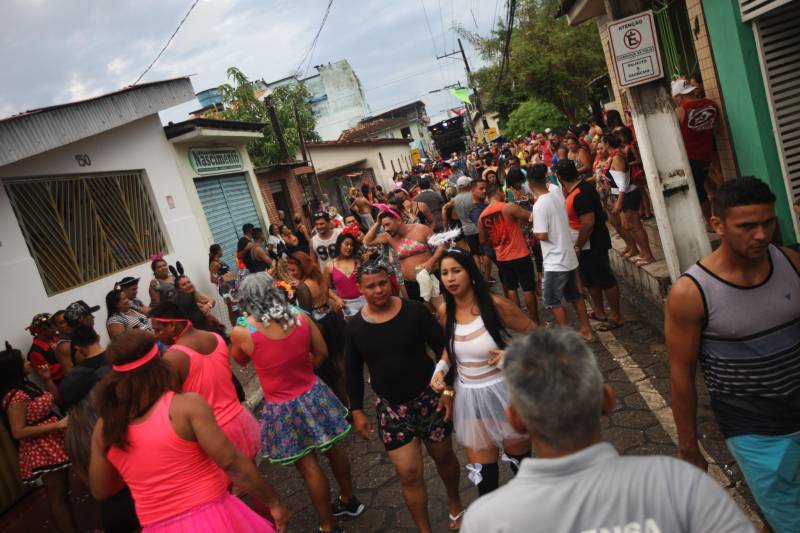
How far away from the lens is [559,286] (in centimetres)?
612

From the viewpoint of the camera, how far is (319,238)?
879 centimetres

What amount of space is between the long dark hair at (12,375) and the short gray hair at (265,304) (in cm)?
198

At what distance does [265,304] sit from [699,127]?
17.9 feet

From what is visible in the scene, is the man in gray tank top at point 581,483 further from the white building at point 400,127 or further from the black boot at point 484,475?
the white building at point 400,127

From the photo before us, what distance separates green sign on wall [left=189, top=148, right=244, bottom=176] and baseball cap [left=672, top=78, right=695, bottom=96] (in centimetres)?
921

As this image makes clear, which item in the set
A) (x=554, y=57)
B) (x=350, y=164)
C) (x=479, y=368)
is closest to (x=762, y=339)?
(x=479, y=368)

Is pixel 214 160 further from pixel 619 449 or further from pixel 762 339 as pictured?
pixel 762 339

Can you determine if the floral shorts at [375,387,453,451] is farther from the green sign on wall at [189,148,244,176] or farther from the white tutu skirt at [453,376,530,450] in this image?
the green sign on wall at [189,148,244,176]

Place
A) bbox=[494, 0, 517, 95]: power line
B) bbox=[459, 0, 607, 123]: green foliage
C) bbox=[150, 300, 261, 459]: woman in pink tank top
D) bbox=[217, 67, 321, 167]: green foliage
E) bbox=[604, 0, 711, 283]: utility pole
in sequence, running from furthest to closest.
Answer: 1. bbox=[459, 0, 607, 123]: green foliage
2. bbox=[217, 67, 321, 167]: green foliage
3. bbox=[494, 0, 517, 95]: power line
4. bbox=[604, 0, 711, 283]: utility pole
5. bbox=[150, 300, 261, 459]: woman in pink tank top

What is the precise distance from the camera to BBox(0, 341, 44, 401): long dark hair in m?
4.53

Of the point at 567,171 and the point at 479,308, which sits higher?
the point at 567,171

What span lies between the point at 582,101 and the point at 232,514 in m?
27.6

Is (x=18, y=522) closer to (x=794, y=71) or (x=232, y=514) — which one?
(x=232, y=514)

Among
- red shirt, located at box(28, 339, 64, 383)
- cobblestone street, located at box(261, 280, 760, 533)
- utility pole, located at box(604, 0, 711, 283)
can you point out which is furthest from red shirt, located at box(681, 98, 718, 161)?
red shirt, located at box(28, 339, 64, 383)
